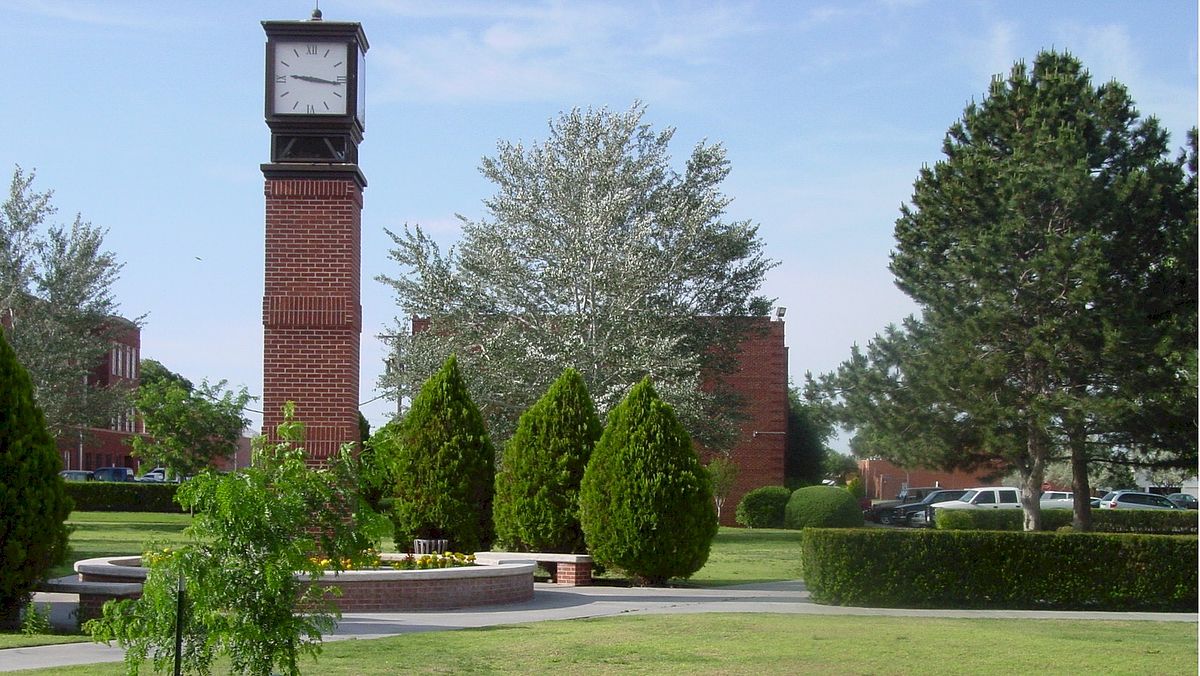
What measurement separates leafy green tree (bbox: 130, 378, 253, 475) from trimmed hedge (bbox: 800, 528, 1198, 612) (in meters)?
27.5

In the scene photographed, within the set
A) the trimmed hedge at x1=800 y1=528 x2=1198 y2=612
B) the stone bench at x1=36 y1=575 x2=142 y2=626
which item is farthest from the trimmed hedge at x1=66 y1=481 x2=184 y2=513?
the stone bench at x1=36 y1=575 x2=142 y2=626

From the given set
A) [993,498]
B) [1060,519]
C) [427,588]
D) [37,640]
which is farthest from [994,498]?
[37,640]

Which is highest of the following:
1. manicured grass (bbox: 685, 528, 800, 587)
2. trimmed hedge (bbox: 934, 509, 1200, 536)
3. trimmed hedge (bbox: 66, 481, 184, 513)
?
trimmed hedge (bbox: 66, 481, 184, 513)

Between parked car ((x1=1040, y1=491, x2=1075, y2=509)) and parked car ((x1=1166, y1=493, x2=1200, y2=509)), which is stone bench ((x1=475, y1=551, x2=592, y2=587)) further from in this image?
parked car ((x1=1166, y1=493, x2=1200, y2=509))

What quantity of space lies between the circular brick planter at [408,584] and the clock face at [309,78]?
5.74 meters

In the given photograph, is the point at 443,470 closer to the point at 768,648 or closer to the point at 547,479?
the point at 547,479

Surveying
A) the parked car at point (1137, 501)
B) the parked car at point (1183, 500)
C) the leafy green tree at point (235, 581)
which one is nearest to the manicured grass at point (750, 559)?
the parked car at point (1137, 501)

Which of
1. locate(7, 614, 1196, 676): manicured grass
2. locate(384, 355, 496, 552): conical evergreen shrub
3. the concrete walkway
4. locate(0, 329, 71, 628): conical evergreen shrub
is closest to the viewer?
locate(7, 614, 1196, 676): manicured grass

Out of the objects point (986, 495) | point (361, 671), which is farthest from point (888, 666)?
point (986, 495)

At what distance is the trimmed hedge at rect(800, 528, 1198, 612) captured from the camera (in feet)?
60.0

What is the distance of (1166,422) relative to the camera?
3103 cm

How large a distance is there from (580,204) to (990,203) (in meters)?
11.9

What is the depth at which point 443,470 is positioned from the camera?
72.6ft

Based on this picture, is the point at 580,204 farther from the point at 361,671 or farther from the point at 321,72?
the point at 361,671
